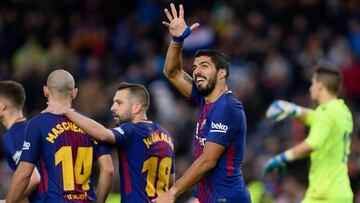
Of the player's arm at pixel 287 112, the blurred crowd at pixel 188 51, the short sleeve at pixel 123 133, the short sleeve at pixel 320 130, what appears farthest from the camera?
the blurred crowd at pixel 188 51

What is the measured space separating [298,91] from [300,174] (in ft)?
12.0

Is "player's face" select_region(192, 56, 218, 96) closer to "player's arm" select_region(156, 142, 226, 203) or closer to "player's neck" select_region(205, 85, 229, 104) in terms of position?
"player's neck" select_region(205, 85, 229, 104)

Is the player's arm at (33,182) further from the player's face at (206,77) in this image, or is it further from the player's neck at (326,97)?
the player's neck at (326,97)

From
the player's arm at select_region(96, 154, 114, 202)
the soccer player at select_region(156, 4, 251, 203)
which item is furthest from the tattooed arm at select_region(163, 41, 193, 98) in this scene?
the player's arm at select_region(96, 154, 114, 202)

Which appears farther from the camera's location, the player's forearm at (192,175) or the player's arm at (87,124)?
the player's arm at (87,124)

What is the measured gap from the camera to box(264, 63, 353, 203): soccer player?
1181 cm

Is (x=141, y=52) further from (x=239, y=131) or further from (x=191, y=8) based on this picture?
(x=239, y=131)

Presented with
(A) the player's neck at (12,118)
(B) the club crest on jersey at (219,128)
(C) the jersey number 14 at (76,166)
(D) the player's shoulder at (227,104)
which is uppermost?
(D) the player's shoulder at (227,104)

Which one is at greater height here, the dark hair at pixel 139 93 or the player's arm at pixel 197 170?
the dark hair at pixel 139 93

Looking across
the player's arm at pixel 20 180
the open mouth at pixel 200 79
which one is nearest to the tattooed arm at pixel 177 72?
the open mouth at pixel 200 79

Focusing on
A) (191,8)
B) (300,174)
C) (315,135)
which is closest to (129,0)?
(191,8)

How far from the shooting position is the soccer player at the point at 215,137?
9938mm

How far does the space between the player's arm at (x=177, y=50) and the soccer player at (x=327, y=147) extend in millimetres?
1661

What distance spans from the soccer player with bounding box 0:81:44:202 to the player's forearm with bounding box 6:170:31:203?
1.18 ft
